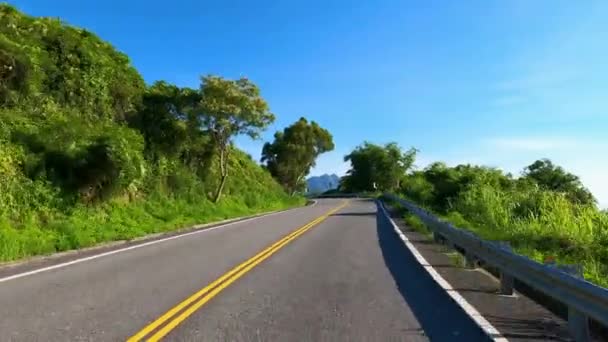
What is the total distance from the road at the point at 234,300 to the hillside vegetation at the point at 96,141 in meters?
3.79

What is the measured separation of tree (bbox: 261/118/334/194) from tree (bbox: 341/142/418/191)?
22716mm

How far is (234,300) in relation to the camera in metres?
8.09

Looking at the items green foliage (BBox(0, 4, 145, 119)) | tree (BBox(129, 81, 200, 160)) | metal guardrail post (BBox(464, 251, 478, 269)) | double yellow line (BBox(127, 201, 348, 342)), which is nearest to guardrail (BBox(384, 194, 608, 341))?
metal guardrail post (BBox(464, 251, 478, 269))

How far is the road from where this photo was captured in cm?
633

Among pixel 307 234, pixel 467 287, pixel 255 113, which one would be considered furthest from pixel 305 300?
pixel 255 113

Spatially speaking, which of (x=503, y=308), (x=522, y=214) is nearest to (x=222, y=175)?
(x=522, y=214)

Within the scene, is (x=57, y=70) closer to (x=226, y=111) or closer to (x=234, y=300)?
(x=226, y=111)

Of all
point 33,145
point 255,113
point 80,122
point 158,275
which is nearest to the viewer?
point 158,275

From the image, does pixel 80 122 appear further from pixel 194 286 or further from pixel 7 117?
pixel 194 286

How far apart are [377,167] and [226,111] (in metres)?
73.6

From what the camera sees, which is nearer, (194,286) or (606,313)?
(606,313)

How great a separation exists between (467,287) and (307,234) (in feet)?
34.8

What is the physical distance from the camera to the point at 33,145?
58.4 ft

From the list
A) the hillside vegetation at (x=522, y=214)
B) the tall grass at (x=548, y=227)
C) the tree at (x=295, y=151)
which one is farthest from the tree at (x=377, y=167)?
Result: the tall grass at (x=548, y=227)
